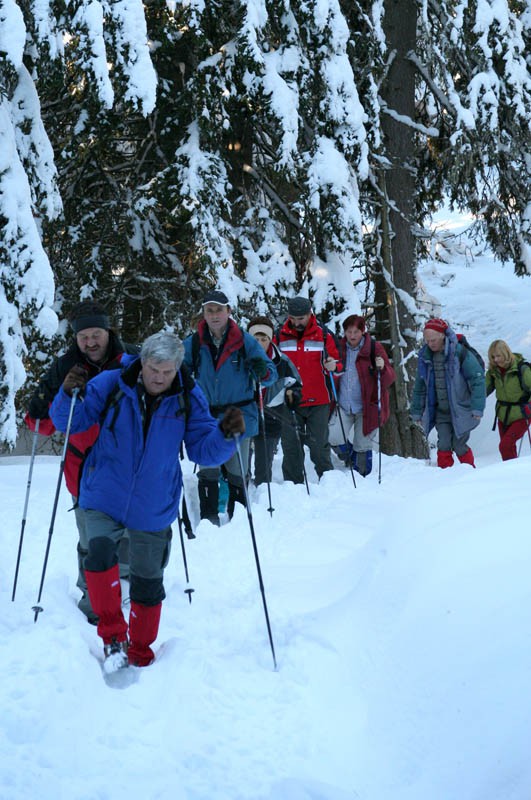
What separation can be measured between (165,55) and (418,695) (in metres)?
8.66

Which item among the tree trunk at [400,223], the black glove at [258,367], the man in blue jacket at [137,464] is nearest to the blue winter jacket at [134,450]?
the man in blue jacket at [137,464]

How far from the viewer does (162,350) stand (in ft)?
12.5

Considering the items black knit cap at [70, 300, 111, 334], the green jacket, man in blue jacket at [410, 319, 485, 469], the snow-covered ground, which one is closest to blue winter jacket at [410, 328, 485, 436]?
man in blue jacket at [410, 319, 485, 469]

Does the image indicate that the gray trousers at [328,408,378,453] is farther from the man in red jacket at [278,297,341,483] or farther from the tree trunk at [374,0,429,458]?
the tree trunk at [374,0,429,458]

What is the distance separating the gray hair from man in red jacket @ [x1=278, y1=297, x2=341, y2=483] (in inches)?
179

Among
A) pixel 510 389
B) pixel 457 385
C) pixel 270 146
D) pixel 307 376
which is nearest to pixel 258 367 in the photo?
pixel 307 376

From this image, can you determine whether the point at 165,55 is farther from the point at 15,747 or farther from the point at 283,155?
the point at 15,747

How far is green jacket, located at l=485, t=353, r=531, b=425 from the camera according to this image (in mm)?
9289

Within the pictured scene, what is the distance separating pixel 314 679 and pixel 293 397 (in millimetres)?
4538

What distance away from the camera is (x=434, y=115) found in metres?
13.0

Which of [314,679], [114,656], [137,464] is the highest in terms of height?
[137,464]

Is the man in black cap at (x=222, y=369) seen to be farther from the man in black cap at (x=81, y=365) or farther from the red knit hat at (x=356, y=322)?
the red knit hat at (x=356, y=322)

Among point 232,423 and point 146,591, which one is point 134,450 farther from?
point 146,591

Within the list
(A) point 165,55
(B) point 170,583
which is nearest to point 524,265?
(A) point 165,55
